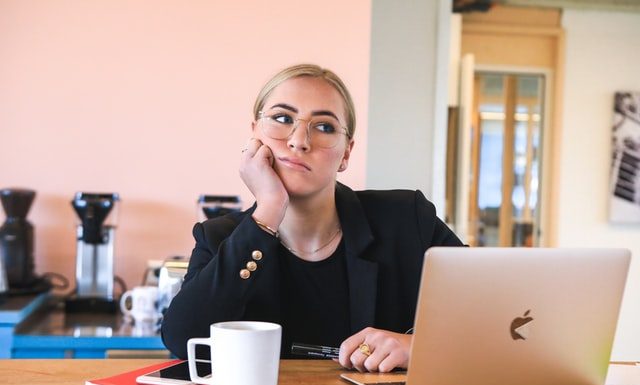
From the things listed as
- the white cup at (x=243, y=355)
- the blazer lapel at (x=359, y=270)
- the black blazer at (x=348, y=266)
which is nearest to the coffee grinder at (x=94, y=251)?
the black blazer at (x=348, y=266)

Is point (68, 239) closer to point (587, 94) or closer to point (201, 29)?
point (201, 29)

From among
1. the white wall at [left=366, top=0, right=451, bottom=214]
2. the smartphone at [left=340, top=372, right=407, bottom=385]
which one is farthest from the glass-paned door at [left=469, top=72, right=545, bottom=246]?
the smartphone at [left=340, top=372, right=407, bottom=385]

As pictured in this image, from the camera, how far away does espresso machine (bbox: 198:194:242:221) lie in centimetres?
243

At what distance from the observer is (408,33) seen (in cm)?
302

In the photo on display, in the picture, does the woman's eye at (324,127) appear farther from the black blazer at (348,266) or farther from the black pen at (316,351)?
the black pen at (316,351)

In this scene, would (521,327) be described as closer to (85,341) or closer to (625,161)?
(85,341)

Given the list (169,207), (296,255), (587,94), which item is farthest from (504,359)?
(587,94)

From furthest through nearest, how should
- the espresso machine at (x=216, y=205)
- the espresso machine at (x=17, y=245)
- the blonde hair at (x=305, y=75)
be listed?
the espresso machine at (x=216, y=205), the espresso machine at (x=17, y=245), the blonde hair at (x=305, y=75)

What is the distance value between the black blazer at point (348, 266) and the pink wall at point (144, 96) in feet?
2.99

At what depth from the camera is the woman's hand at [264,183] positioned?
4.39 feet

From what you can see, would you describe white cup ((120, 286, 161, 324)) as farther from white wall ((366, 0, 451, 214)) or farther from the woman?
white wall ((366, 0, 451, 214))

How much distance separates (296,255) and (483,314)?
26.4 inches

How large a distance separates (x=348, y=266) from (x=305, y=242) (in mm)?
108

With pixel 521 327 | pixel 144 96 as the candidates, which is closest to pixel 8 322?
pixel 144 96
